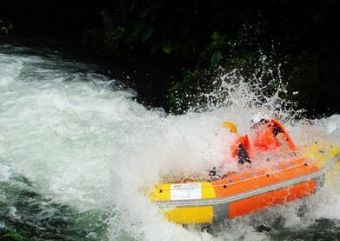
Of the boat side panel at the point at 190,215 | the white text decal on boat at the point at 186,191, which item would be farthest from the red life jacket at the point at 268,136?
the boat side panel at the point at 190,215

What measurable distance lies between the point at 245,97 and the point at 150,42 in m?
3.72

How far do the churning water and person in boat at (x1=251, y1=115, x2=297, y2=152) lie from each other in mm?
416

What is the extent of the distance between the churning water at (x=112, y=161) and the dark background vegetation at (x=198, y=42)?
0.55 metres

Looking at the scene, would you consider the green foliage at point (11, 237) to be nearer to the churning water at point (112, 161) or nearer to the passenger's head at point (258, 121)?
the churning water at point (112, 161)

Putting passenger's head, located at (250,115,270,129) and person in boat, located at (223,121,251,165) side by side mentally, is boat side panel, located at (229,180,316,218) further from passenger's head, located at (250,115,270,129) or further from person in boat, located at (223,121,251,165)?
passenger's head, located at (250,115,270,129)

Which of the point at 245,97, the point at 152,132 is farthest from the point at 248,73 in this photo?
the point at 152,132

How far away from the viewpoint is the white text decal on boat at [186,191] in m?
6.27

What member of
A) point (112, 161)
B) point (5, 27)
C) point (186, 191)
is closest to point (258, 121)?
point (186, 191)

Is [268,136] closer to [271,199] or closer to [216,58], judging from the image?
[271,199]

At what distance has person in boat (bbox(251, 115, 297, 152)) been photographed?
22.3 feet

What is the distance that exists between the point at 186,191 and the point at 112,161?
193 cm

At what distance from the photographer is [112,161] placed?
7.93 meters

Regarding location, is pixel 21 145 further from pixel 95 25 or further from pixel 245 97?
pixel 95 25

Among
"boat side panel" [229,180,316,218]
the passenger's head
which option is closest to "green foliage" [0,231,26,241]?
"boat side panel" [229,180,316,218]
